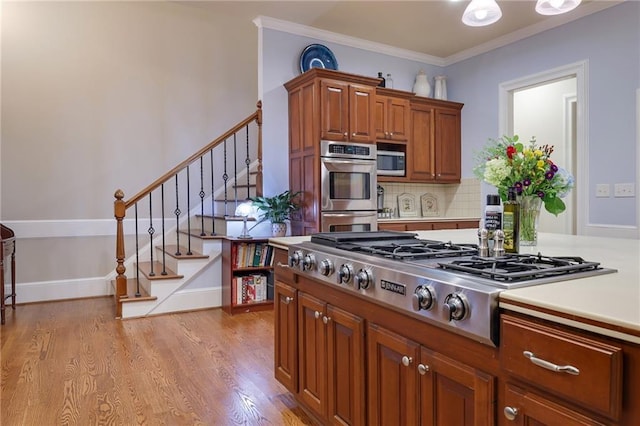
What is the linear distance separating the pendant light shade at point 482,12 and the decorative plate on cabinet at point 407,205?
298 cm

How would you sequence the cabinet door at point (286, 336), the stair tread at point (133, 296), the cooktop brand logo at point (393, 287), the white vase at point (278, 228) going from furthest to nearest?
the white vase at point (278, 228)
the stair tread at point (133, 296)
the cabinet door at point (286, 336)
the cooktop brand logo at point (393, 287)

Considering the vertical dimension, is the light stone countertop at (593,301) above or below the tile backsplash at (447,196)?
below

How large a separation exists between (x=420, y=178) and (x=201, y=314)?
9.65 feet

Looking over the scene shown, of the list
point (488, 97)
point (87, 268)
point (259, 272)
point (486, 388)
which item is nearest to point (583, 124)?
point (488, 97)

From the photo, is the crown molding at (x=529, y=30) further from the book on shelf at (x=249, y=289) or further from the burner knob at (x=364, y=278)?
the burner knob at (x=364, y=278)

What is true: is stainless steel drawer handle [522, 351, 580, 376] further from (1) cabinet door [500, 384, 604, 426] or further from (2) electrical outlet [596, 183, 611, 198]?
(2) electrical outlet [596, 183, 611, 198]

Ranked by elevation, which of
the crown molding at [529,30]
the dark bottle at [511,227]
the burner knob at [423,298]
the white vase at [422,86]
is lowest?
the burner knob at [423,298]

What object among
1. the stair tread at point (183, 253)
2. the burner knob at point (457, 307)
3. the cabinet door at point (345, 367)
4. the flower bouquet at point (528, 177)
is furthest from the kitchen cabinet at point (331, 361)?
the stair tread at point (183, 253)

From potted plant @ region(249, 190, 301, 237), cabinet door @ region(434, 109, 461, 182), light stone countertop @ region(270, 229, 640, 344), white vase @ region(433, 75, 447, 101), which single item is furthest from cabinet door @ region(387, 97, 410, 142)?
light stone countertop @ region(270, 229, 640, 344)

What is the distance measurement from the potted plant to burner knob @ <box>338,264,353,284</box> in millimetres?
2559

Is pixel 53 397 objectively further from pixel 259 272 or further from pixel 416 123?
pixel 416 123

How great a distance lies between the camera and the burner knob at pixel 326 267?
5.50ft

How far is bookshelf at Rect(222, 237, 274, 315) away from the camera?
3990 mm

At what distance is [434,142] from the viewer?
5129mm
